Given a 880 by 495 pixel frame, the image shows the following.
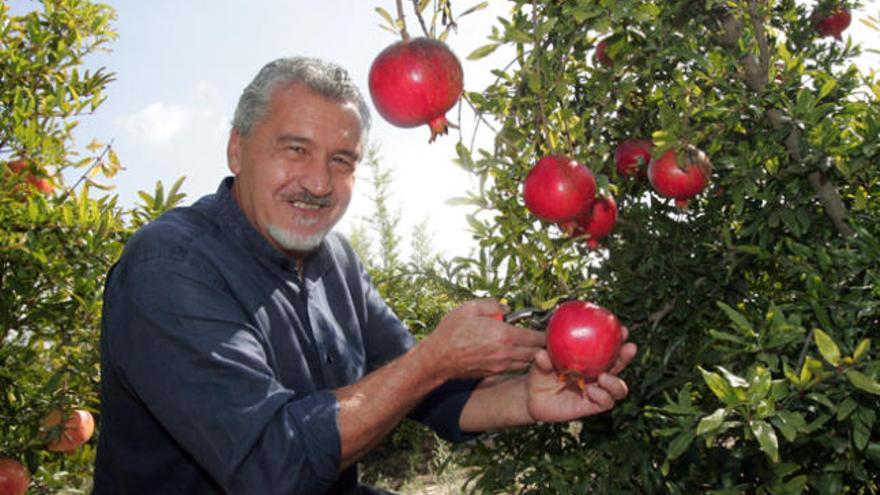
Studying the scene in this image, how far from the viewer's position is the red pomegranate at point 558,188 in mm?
1476

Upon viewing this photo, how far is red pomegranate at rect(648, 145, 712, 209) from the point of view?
1.74m

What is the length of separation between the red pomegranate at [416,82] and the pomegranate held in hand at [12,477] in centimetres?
185

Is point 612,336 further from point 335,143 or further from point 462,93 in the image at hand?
point 335,143

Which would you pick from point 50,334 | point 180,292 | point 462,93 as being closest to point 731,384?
point 462,93

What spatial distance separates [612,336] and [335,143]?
2.83 feet

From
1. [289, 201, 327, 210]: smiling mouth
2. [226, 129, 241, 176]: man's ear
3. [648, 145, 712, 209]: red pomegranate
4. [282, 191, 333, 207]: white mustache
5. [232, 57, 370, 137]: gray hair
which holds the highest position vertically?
[232, 57, 370, 137]: gray hair

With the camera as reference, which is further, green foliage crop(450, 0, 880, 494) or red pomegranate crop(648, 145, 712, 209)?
red pomegranate crop(648, 145, 712, 209)

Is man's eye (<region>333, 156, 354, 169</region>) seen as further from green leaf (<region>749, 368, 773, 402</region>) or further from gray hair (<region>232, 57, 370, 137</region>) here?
green leaf (<region>749, 368, 773, 402</region>)

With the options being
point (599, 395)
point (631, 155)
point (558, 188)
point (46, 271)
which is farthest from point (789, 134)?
point (46, 271)

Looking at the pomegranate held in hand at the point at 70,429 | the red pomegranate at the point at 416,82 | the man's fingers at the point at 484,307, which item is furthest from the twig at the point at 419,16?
the pomegranate held in hand at the point at 70,429

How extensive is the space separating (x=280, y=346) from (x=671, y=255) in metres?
1.03

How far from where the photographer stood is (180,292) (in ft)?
5.24

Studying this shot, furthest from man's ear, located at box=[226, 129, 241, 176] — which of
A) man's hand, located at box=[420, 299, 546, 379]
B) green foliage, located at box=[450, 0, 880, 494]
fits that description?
man's hand, located at box=[420, 299, 546, 379]

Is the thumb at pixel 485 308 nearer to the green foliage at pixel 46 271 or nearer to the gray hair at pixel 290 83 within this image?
the gray hair at pixel 290 83
